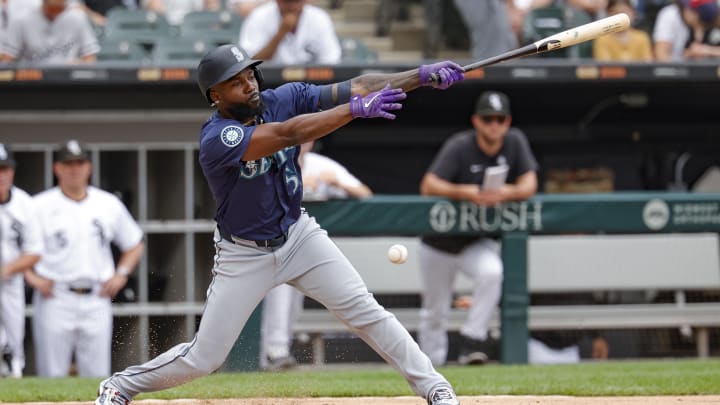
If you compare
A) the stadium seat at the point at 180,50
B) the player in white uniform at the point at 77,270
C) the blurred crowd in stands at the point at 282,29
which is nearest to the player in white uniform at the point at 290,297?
the blurred crowd in stands at the point at 282,29

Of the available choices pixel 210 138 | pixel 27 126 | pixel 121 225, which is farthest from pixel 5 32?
pixel 210 138

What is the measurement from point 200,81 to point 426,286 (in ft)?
11.2

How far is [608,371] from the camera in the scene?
703 centimetres

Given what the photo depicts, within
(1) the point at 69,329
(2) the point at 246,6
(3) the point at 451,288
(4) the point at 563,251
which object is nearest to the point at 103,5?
(2) the point at 246,6

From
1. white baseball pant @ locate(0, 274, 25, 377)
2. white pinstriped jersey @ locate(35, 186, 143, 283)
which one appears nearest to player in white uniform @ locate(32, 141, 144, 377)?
white pinstriped jersey @ locate(35, 186, 143, 283)

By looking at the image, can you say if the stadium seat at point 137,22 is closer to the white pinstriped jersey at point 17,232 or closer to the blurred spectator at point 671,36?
the white pinstriped jersey at point 17,232

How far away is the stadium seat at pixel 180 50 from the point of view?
860cm

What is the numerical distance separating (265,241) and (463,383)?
1.93 metres

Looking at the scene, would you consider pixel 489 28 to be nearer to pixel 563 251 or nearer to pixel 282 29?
pixel 282 29

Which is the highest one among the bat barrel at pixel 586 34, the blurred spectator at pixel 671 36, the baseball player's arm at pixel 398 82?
the blurred spectator at pixel 671 36

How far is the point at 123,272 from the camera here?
25.5 feet

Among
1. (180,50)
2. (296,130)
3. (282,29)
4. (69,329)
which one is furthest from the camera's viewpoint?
(180,50)

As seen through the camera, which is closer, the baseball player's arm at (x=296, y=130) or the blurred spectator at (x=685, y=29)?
the baseball player's arm at (x=296, y=130)

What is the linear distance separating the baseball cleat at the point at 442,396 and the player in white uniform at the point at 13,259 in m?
3.75
